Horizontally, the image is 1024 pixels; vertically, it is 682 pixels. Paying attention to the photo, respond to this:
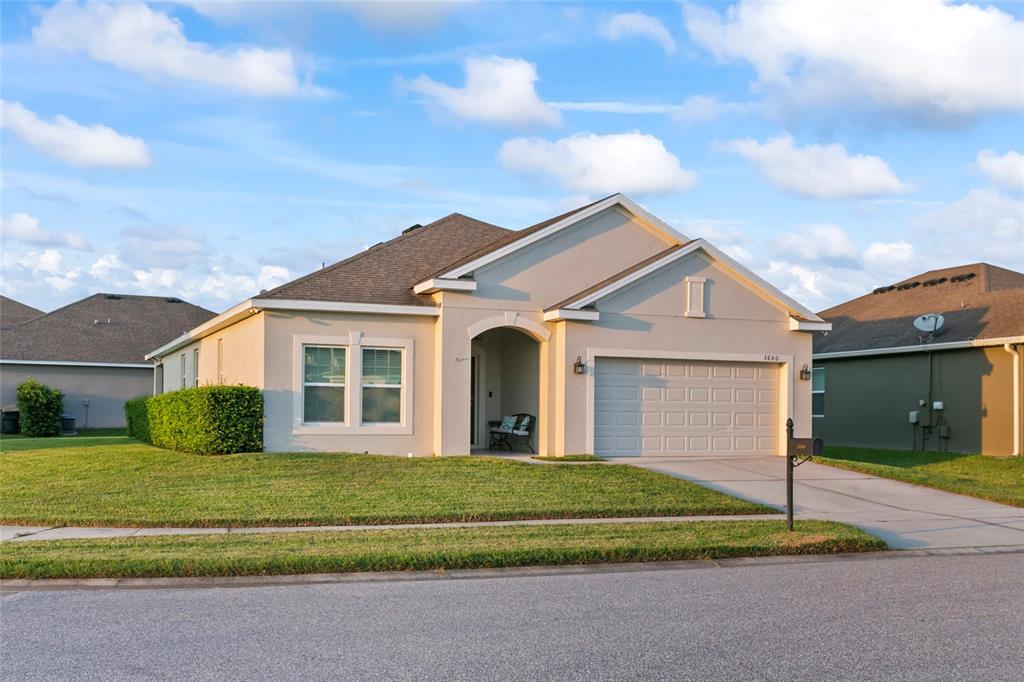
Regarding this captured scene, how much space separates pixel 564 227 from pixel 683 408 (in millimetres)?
4473

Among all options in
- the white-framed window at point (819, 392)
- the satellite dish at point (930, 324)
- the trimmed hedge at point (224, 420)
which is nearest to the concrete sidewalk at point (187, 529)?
the trimmed hedge at point (224, 420)

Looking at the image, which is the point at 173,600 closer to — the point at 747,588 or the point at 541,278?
the point at 747,588

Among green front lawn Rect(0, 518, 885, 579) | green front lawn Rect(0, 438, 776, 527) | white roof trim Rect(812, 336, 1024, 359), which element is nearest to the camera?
green front lawn Rect(0, 518, 885, 579)

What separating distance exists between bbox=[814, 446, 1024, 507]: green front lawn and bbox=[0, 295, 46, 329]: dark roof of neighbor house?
104 ft

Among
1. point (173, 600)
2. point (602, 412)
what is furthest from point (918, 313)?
point (173, 600)

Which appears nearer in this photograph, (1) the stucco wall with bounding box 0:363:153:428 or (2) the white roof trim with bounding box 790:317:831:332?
(2) the white roof trim with bounding box 790:317:831:332

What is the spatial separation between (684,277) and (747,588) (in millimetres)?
12076

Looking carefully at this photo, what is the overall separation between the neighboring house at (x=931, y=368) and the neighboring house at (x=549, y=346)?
209 inches

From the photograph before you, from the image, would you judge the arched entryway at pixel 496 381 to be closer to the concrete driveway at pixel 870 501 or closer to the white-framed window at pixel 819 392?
the concrete driveway at pixel 870 501

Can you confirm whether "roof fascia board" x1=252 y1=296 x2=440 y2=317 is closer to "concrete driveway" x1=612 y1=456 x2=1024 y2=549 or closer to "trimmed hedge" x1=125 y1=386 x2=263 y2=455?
"trimmed hedge" x1=125 y1=386 x2=263 y2=455

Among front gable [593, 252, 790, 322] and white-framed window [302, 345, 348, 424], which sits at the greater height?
front gable [593, 252, 790, 322]

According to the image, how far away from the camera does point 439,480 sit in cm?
1574

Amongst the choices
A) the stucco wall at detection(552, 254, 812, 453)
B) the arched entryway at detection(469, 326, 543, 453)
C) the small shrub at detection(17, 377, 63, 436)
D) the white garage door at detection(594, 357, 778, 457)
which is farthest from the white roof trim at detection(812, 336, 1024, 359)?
the small shrub at detection(17, 377, 63, 436)

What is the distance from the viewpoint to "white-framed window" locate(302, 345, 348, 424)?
19094 millimetres
